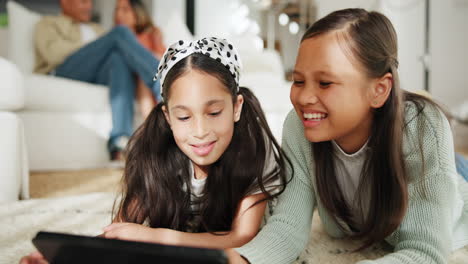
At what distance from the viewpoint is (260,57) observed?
2.39m

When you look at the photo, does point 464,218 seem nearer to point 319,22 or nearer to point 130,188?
point 319,22

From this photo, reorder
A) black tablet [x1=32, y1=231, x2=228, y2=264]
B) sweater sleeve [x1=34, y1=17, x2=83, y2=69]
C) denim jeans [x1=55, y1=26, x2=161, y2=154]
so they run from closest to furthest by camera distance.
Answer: black tablet [x1=32, y1=231, x2=228, y2=264], denim jeans [x1=55, y1=26, x2=161, y2=154], sweater sleeve [x1=34, y1=17, x2=83, y2=69]

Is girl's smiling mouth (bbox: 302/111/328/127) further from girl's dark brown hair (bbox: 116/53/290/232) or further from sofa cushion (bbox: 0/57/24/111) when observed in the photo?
sofa cushion (bbox: 0/57/24/111)

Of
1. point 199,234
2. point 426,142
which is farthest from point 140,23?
point 426,142

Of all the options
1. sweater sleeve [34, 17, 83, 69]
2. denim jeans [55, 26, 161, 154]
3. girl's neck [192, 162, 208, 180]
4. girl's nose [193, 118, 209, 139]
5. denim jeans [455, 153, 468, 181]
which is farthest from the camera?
sweater sleeve [34, 17, 83, 69]

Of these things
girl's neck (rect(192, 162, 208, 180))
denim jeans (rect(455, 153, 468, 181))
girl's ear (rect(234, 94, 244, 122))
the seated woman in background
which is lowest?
denim jeans (rect(455, 153, 468, 181))

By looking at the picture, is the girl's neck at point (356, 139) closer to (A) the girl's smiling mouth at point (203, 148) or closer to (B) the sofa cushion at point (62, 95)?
(A) the girl's smiling mouth at point (203, 148)

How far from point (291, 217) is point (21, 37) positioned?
6.32 feet

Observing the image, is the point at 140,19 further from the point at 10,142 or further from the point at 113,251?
the point at 113,251

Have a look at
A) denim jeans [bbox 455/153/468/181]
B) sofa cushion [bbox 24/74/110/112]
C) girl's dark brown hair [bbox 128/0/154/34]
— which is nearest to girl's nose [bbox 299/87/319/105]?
denim jeans [bbox 455/153/468/181]

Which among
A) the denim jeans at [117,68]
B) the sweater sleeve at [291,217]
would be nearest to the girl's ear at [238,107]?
the sweater sleeve at [291,217]

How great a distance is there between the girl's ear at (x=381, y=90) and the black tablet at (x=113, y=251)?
41cm

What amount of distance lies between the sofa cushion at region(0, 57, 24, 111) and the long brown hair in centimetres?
94

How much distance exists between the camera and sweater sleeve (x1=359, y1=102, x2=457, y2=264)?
0.62m
